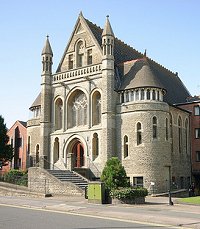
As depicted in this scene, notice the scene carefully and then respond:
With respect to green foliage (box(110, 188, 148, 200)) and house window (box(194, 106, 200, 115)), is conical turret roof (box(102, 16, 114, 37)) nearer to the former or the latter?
house window (box(194, 106, 200, 115))

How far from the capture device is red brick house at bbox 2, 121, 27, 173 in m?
53.8

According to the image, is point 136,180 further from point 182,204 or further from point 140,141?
point 182,204

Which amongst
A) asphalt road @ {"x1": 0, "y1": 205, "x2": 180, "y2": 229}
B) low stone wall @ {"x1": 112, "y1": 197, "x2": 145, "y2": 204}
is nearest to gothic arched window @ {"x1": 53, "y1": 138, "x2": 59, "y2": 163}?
low stone wall @ {"x1": 112, "y1": 197, "x2": 145, "y2": 204}

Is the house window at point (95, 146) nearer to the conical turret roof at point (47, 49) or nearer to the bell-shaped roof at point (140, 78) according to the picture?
the bell-shaped roof at point (140, 78)

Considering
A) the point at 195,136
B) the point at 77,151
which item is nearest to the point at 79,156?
the point at 77,151

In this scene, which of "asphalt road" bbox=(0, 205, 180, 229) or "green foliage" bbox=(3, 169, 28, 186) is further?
"green foliage" bbox=(3, 169, 28, 186)

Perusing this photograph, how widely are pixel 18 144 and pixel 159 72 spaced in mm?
22735

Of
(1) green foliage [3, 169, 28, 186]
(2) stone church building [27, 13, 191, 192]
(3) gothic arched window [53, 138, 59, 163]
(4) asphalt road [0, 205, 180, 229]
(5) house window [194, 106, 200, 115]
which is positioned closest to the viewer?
(4) asphalt road [0, 205, 180, 229]

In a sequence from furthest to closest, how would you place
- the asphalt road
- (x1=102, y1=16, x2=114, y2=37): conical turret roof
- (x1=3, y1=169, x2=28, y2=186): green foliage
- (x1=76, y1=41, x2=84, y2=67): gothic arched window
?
(x1=76, y1=41, x2=84, y2=67): gothic arched window < (x1=102, y1=16, x2=114, y2=37): conical turret roof < (x1=3, y1=169, x2=28, y2=186): green foliage < the asphalt road

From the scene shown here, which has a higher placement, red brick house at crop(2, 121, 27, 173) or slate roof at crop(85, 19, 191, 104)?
slate roof at crop(85, 19, 191, 104)

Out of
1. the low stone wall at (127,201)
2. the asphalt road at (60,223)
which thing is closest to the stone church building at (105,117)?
the low stone wall at (127,201)

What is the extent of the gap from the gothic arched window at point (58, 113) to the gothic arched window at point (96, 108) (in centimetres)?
493

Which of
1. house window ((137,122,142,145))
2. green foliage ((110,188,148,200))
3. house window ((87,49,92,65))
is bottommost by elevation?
green foliage ((110,188,148,200))

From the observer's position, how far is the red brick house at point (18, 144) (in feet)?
176
